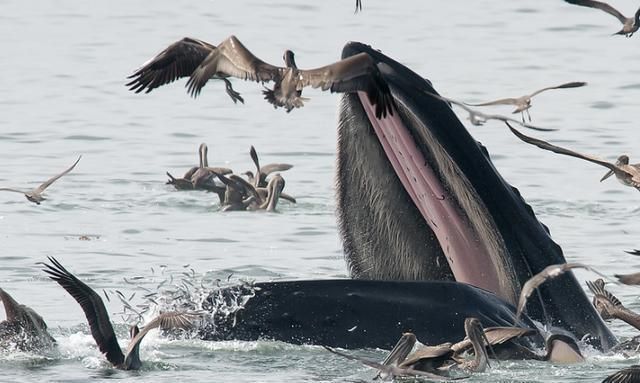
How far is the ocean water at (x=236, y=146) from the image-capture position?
1222 cm

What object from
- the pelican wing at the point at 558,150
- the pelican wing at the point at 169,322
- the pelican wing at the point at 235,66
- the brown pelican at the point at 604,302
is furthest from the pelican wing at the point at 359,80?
the brown pelican at the point at 604,302

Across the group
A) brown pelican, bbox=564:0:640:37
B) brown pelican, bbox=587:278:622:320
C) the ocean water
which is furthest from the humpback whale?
brown pelican, bbox=564:0:640:37

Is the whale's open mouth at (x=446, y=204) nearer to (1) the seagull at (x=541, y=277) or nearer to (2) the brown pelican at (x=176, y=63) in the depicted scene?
(1) the seagull at (x=541, y=277)

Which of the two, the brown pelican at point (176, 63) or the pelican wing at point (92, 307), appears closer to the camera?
the pelican wing at point (92, 307)

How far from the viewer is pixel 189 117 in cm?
2586

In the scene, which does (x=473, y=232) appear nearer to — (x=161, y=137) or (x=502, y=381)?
(x=502, y=381)

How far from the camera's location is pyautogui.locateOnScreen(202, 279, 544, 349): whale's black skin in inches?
443

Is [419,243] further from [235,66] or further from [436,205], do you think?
[235,66]

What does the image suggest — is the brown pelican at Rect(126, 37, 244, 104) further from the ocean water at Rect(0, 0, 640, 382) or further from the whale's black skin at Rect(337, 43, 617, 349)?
the ocean water at Rect(0, 0, 640, 382)

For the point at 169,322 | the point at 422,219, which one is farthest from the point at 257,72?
the point at 169,322

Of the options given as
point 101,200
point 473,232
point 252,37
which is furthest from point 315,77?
point 252,37

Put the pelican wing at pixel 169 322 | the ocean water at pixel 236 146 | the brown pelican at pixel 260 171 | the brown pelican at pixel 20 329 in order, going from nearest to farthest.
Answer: the pelican wing at pixel 169 322 → the brown pelican at pixel 20 329 → the ocean water at pixel 236 146 → the brown pelican at pixel 260 171

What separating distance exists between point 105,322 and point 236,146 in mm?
12387

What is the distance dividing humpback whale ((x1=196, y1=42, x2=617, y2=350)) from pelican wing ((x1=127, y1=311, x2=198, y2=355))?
0.71 ft
